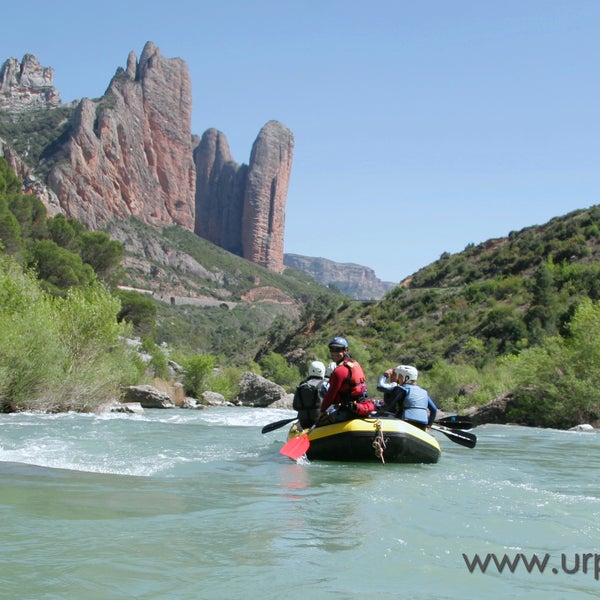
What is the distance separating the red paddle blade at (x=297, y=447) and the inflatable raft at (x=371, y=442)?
2cm

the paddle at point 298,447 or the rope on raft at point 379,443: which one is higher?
the rope on raft at point 379,443

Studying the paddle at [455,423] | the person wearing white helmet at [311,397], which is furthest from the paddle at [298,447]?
the paddle at [455,423]

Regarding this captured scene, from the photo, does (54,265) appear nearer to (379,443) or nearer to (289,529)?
(379,443)

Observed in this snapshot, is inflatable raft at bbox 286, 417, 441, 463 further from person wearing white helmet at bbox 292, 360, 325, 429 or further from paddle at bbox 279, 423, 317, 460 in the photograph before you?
person wearing white helmet at bbox 292, 360, 325, 429

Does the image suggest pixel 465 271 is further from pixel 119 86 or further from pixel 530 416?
pixel 119 86

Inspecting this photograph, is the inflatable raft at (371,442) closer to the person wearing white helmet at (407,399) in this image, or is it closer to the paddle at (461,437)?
the person wearing white helmet at (407,399)

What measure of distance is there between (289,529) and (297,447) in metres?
4.81

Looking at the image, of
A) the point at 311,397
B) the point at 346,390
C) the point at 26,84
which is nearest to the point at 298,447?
the point at 311,397

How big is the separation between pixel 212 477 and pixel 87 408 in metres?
13.6

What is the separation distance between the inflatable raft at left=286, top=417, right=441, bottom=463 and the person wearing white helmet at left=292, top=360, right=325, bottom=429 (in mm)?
868

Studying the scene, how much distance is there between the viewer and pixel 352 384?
33.4 feet

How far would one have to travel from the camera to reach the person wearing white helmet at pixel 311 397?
1141 cm

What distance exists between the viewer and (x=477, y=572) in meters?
4.69

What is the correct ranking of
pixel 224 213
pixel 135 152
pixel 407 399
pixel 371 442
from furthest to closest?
pixel 224 213, pixel 135 152, pixel 407 399, pixel 371 442
